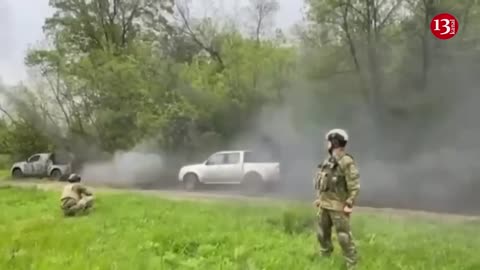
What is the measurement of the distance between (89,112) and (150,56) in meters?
4.15

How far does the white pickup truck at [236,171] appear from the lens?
18.5 m

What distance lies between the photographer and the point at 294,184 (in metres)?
19.2

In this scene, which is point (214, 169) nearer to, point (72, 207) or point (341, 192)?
point (72, 207)

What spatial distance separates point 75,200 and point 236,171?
25.8ft

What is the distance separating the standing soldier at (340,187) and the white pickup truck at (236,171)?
11.8 meters

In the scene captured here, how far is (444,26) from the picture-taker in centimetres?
1781

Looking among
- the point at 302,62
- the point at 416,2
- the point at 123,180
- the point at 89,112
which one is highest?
the point at 416,2

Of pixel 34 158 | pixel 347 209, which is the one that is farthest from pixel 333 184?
pixel 34 158

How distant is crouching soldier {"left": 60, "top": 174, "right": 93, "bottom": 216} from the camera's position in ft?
38.3

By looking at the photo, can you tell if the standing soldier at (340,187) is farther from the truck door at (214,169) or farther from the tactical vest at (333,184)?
the truck door at (214,169)

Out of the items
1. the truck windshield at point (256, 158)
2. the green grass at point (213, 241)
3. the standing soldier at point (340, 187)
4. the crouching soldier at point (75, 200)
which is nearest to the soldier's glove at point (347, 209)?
the standing soldier at point (340, 187)

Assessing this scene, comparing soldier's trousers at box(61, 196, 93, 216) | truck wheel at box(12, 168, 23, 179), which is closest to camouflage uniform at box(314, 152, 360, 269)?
soldier's trousers at box(61, 196, 93, 216)

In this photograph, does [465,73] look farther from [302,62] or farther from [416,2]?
[302,62]

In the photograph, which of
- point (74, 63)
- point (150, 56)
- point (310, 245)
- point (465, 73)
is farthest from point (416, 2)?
point (74, 63)
